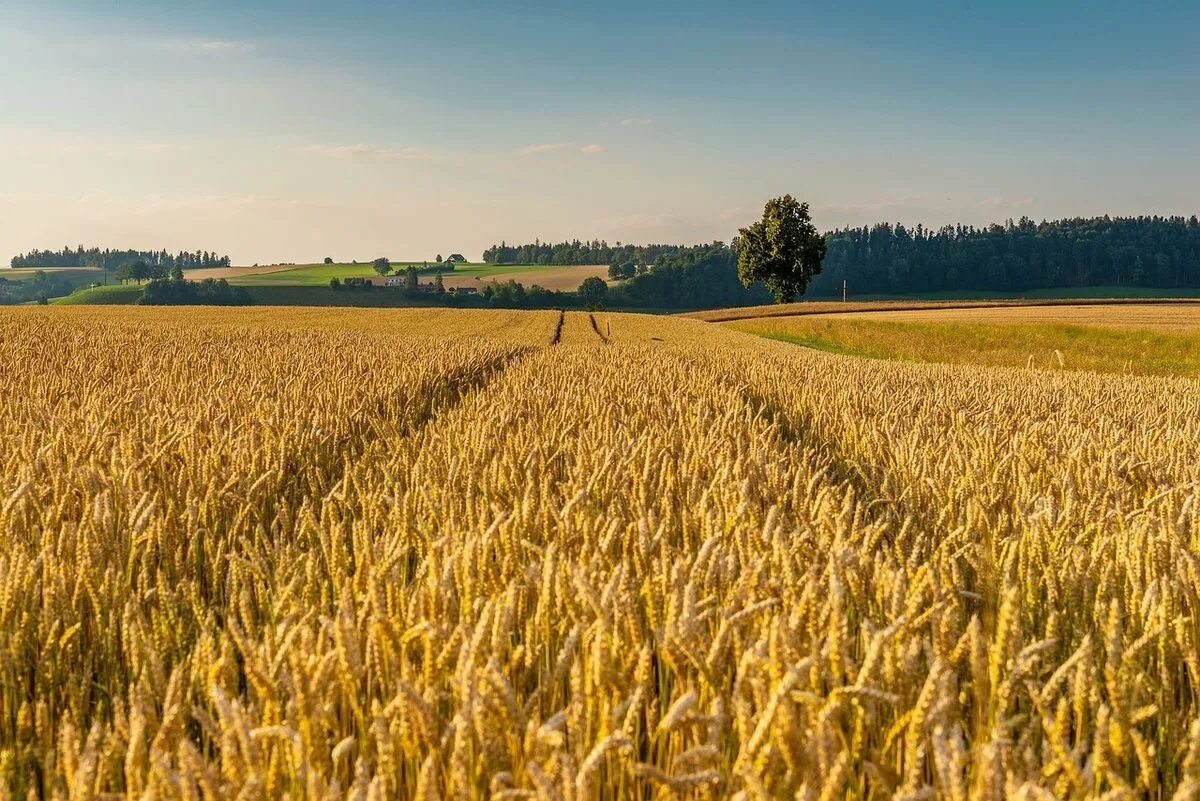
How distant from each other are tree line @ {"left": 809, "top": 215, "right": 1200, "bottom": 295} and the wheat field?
14933 centimetres

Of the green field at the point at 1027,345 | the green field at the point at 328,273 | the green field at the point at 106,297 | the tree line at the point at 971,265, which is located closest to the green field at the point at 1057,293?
the tree line at the point at 971,265

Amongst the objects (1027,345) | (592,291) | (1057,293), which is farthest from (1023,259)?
(1027,345)

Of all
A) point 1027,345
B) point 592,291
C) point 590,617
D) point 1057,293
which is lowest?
point 1027,345

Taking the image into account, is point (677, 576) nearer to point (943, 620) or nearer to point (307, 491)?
point (943, 620)

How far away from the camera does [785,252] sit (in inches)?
2940

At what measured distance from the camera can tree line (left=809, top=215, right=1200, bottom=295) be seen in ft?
473

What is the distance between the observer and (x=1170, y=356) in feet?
86.4

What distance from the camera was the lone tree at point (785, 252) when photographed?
7469 centimetres

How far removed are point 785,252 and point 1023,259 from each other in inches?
3639

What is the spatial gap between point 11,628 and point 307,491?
79.9 inches

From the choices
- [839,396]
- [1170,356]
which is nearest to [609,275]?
[1170,356]

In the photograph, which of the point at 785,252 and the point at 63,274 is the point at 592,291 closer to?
the point at 785,252

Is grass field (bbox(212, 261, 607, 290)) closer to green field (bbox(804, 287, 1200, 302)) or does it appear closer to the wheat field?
green field (bbox(804, 287, 1200, 302))

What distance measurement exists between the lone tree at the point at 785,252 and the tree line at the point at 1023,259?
2955 inches
